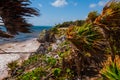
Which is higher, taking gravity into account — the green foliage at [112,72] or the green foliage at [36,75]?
the green foliage at [112,72]

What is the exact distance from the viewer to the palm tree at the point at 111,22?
8.86 m

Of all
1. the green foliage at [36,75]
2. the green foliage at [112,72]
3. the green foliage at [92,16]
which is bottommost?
the green foliage at [36,75]

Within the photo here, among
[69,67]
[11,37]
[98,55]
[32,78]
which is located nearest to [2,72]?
[32,78]

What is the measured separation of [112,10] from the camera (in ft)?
29.1

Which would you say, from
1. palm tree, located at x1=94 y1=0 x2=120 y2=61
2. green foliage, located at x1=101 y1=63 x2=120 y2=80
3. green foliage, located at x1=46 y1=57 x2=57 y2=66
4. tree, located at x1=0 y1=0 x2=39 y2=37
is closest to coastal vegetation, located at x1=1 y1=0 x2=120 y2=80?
palm tree, located at x1=94 y1=0 x2=120 y2=61

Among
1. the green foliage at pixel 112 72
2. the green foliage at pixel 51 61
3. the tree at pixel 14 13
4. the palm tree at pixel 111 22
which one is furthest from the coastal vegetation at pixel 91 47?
the tree at pixel 14 13

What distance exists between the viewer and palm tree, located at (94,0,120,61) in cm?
886

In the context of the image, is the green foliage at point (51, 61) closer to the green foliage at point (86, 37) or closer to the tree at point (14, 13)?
the green foliage at point (86, 37)

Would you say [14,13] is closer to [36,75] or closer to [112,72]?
[112,72]

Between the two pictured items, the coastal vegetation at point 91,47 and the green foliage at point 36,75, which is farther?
the green foliage at point 36,75

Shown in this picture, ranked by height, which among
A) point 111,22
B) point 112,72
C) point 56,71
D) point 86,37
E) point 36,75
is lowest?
point 36,75

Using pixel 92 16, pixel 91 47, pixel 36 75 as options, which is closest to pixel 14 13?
pixel 91 47

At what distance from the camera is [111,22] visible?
904 centimetres

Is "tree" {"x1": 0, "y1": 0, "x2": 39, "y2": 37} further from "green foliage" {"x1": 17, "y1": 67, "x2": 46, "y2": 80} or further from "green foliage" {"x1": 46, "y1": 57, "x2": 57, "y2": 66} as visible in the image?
"green foliage" {"x1": 46, "y1": 57, "x2": 57, "y2": 66}
